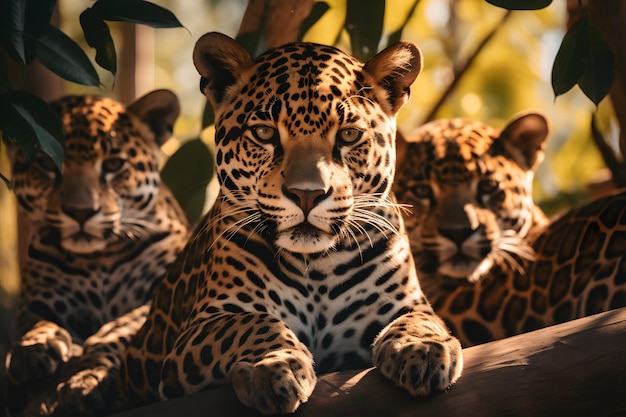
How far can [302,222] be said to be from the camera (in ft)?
17.6

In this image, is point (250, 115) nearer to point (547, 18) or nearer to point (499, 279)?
point (499, 279)

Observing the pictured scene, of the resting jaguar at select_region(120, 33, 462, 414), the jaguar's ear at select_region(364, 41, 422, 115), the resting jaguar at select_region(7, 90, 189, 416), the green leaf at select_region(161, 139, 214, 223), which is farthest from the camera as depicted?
the green leaf at select_region(161, 139, 214, 223)

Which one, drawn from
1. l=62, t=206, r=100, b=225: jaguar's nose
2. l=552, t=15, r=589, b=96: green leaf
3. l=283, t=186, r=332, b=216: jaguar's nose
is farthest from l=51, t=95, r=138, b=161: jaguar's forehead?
l=552, t=15, r=589, b=96: green leaf

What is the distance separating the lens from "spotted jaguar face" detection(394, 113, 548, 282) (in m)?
7.54

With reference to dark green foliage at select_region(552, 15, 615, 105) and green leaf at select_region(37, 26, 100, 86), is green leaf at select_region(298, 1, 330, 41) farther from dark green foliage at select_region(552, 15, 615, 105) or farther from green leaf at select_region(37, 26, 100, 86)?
green leaf at select_region(37, 26, 100, 86)

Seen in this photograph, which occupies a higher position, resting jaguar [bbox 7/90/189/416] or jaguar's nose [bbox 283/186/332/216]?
jaguar's nose [bbox 283/186/332/216]

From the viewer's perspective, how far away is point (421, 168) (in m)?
8.02

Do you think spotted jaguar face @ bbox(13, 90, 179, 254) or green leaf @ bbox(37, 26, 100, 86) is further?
spotted jaguar face @ bbox(13, 90, 179, 254)

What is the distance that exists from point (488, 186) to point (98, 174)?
2.64m

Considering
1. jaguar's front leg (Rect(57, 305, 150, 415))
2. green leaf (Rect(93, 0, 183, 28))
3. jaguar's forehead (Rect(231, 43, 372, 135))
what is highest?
green leaf (Rect(93, 0, 183, 28))

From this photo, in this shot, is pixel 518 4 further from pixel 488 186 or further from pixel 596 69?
pixel 488 186

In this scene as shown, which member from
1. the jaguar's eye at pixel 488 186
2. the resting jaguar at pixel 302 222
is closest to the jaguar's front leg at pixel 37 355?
the resting jaguar at pixel 302 222

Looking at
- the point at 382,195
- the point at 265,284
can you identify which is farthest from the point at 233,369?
the point at 382,195

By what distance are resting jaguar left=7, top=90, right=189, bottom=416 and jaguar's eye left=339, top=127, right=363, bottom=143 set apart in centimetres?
254
